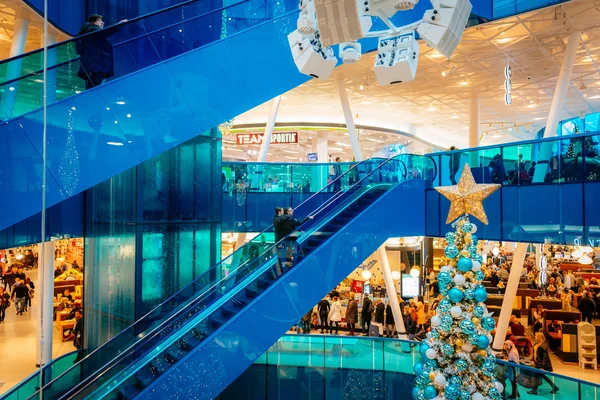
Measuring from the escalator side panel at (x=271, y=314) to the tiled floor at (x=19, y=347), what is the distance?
5469mm

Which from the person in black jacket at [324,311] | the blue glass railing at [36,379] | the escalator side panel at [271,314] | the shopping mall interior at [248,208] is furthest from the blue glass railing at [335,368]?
the person in black jacket at [324,311]

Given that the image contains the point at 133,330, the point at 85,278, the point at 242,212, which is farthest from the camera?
the point at 242,212

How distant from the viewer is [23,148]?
655 centimetres

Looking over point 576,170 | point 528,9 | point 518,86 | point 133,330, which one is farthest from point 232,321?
point 518,86

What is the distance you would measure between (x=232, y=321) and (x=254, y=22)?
559cm

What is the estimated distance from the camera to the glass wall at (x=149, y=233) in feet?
33.2

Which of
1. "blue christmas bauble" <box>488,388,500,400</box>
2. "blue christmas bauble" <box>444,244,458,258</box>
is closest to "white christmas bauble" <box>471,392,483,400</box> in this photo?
"blue christmas bauble" <box>488,388,500,400</box>

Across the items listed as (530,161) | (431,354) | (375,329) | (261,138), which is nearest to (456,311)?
(431,354)

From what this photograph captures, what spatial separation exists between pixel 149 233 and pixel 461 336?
19.9 feet

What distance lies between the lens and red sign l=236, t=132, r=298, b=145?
30.1 m

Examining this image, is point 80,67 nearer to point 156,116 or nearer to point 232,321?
point 156,116

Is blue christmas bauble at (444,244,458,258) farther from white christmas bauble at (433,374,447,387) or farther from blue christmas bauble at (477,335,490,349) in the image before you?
white christmas bauble at (433,374,447,387)

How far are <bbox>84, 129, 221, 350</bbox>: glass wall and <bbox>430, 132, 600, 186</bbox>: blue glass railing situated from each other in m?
5.87

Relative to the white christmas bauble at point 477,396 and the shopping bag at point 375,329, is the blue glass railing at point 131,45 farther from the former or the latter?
the shopping bag at point 375,329
